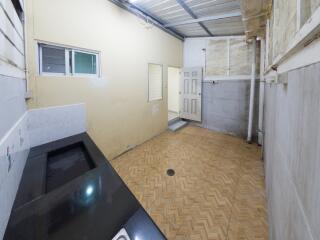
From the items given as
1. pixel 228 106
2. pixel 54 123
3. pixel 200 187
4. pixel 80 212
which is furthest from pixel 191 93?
pixel 80 212

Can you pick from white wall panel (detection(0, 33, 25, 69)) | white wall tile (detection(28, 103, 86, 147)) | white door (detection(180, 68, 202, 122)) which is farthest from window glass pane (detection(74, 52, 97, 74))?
white door (detection(180, 68, 202, 122))

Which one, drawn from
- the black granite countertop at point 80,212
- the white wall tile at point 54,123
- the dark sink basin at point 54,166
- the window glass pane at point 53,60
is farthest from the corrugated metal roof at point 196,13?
the black granite countertop at point 80,212

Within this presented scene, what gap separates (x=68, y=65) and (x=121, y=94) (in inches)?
53.2

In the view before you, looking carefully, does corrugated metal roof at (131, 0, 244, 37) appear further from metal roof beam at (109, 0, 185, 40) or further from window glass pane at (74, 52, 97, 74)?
window glass pane at (74, 52, 97, 74)

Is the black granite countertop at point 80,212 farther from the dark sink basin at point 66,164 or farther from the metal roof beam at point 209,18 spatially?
the metal roof beam at point 209,18

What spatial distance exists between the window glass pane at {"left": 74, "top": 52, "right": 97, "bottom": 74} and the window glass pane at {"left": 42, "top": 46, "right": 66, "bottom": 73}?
0.24 metres

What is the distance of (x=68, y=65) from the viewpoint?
10.5 feet

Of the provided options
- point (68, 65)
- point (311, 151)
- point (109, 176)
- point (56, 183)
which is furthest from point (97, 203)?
point (68, 65)

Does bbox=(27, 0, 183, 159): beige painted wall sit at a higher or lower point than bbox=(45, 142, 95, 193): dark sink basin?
higher

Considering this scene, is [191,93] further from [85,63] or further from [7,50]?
[7,50]

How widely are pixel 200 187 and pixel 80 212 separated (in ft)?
7.87

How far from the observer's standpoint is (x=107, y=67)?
387 cm

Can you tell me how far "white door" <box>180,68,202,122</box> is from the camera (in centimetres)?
688

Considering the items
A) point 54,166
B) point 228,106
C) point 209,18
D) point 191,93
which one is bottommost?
point 54,166
